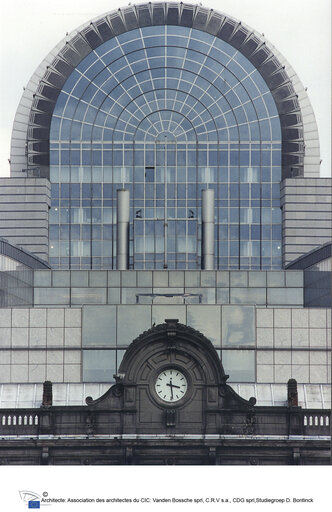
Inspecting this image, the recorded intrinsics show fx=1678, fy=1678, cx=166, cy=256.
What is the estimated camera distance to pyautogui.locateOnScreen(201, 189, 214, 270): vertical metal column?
136 meters

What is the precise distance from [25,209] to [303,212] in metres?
23.2

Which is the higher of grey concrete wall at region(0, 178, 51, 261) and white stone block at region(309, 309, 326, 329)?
grey concrete wall at region(0, 178, 51, 261)

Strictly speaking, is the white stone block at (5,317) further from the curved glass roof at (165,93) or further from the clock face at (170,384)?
Answer: the curved glass roof at (165,93)

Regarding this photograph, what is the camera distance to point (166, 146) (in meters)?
142

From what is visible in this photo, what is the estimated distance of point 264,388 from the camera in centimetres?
9988

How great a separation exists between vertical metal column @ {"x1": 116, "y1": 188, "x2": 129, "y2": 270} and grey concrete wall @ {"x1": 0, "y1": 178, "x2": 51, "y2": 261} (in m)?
6.21

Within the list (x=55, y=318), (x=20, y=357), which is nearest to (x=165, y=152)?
(x=55, y=318)

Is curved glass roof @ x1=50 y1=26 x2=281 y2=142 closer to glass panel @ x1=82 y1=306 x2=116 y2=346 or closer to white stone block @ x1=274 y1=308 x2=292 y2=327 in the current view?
glass panel @ x1=82 y1=306 x2=116 y2=346

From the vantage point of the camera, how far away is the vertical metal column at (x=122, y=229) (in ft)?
449

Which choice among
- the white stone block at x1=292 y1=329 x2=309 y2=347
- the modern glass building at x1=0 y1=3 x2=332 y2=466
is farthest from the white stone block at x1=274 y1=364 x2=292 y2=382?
the modern glass building at x1=0 y1=3 x2=332 y2=466

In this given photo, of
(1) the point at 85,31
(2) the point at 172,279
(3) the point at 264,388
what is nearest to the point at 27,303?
(2) the point at 172,279

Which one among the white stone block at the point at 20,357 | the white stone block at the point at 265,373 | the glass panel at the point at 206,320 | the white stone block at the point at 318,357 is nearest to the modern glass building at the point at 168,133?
the glass panel at the point at 206,320

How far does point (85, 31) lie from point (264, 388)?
48.9 meters
